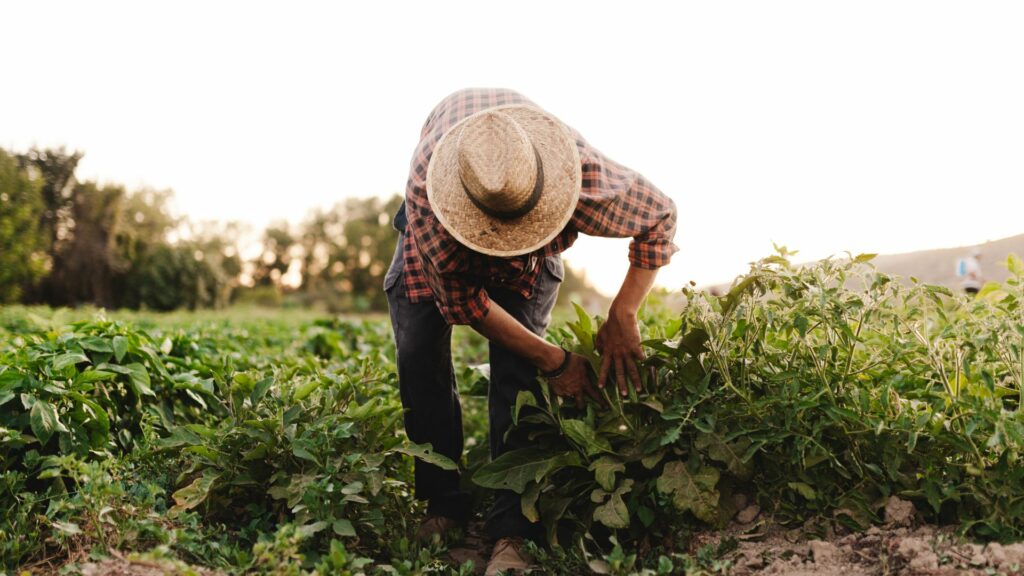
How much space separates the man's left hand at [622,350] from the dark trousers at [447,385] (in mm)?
304

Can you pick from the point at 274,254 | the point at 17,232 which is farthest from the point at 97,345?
the point at 274,254

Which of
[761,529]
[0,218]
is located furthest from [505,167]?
[0,218]

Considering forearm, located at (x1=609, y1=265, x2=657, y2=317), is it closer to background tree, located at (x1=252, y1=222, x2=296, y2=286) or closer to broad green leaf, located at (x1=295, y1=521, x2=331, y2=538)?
broad green leaf, located at (x1=295, y1=521, x2=331, y2=538)

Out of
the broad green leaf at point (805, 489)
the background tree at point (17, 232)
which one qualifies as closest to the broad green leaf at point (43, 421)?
the broad green leaf at point (805, 489)

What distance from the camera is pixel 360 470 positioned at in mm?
2574

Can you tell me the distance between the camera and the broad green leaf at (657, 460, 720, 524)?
8.07ft

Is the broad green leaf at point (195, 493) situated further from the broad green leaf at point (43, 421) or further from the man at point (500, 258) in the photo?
the man at point (500, 258)

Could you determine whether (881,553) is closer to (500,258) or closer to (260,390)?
(500,258)

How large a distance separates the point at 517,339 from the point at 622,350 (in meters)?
0.37

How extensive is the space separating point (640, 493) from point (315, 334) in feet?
15.1

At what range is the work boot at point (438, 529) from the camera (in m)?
2.96

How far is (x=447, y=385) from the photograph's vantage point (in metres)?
3.14

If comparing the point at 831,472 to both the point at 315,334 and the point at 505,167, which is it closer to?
the point at 505,167

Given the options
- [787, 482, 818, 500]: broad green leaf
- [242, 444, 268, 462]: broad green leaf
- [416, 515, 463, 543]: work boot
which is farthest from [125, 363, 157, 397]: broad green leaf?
[787, 482, 818, 500]: broad green leaf
